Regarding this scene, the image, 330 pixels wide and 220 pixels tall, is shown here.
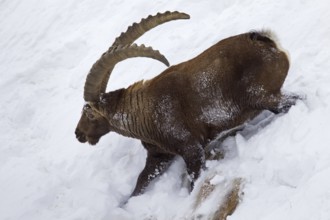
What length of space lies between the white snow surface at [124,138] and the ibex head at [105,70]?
2.86 ft

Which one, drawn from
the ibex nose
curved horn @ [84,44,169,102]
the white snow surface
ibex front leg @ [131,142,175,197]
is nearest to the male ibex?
curved horn @ [84,44,169,102]

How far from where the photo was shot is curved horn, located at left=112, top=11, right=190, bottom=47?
20.3ft

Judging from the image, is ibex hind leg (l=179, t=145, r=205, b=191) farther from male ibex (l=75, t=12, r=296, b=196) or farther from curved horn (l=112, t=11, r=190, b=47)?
curved horn (l=112, t=11, r=190, b=47)

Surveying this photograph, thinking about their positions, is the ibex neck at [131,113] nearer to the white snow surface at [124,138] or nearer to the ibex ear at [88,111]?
the ibex ear at [88,111]

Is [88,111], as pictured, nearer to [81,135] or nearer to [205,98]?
[81,135]

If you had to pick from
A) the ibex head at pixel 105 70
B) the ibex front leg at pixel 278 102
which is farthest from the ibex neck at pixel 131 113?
the ibex front leg at pixel 278 102

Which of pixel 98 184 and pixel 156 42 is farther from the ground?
pixel 156 42

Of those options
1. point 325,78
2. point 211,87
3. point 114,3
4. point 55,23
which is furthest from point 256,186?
point 55,23

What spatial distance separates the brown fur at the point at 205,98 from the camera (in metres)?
6.01

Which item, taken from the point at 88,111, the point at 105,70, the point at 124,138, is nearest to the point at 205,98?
the point at 105,70

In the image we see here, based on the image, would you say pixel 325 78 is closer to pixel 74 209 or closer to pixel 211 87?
pixel 211 87

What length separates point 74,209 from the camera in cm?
695

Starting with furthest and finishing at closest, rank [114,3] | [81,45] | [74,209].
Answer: [114,3]
[81,45]
[74,209]

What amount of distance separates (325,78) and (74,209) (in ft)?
14.1
